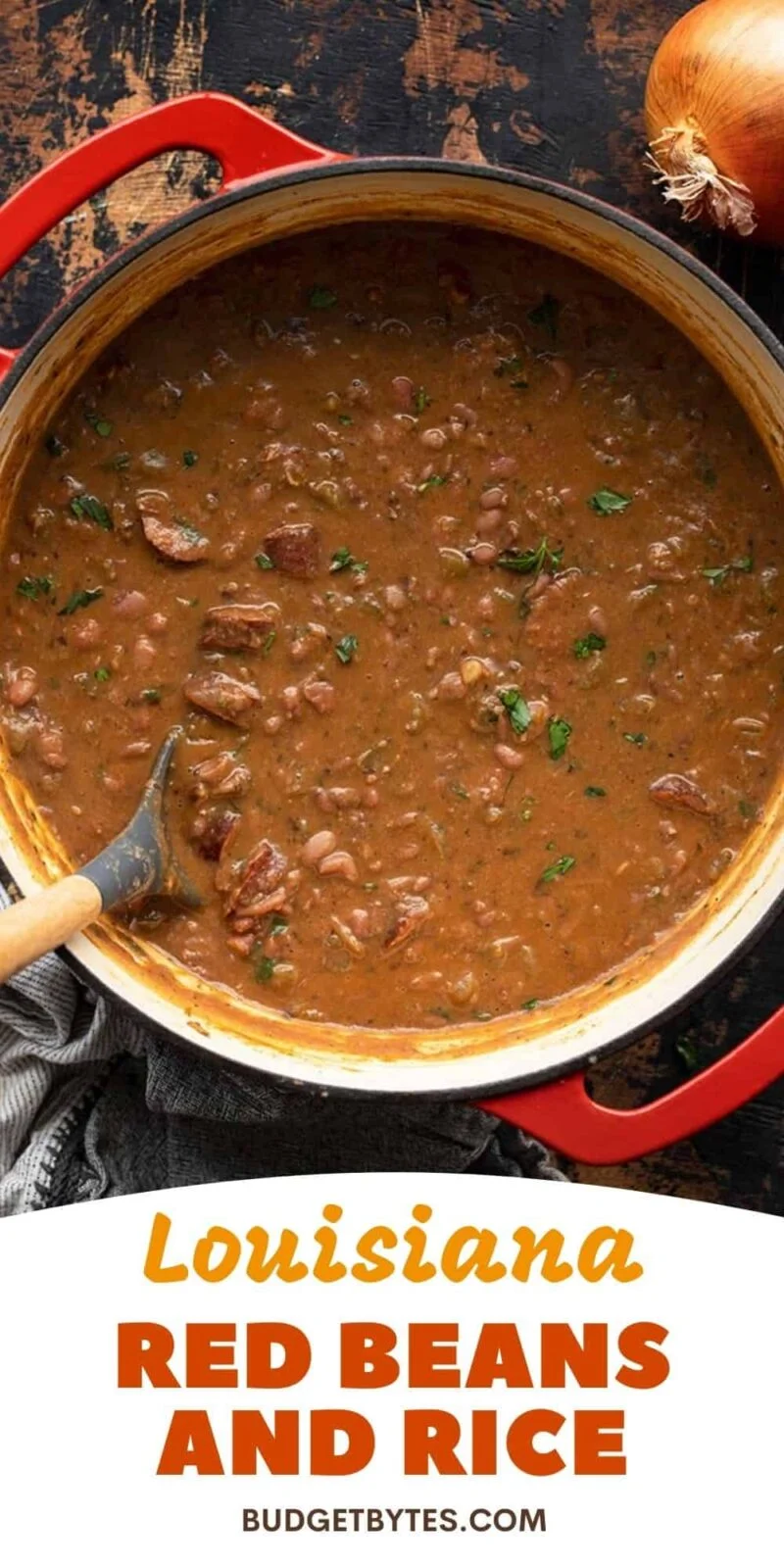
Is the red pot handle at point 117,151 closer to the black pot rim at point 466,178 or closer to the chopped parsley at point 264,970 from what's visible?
the black pot rim at point 466,178

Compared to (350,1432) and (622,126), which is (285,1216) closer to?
(350,1432)

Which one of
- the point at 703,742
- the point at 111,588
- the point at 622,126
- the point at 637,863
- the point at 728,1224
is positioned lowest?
the point at 728,1224

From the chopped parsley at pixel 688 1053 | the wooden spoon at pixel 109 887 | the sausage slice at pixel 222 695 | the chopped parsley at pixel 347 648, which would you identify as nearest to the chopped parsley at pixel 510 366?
the chopped parsley at pixel 347 648

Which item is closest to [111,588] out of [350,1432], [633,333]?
[633,333]

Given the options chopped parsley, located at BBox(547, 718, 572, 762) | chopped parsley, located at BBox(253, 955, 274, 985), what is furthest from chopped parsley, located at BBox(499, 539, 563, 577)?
chopped parsley, located at BBox(253, 955, 274, 985)

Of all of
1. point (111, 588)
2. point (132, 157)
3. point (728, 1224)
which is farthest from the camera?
point (728, 1224)

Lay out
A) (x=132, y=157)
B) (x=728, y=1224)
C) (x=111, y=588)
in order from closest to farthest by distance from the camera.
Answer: (x=132, y=157) → (x=111, y=588) → (x=728, y=1224)
